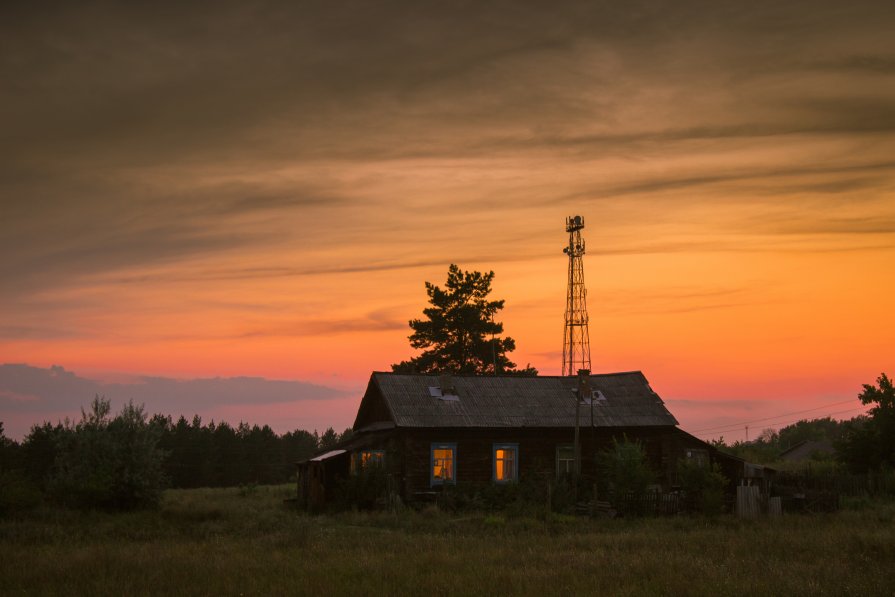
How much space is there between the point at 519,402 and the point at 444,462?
4415mm

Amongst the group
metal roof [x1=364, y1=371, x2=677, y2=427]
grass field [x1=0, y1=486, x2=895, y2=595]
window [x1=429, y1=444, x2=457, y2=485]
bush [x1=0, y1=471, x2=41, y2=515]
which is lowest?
grass field [x1=0, y1=486, x2=895, y2=595]

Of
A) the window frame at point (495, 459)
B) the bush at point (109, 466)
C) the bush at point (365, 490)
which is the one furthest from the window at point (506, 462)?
the bush at point (109, 466)

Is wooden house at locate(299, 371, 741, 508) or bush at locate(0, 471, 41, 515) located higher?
wooden house at locate(299, 371, 741, 508)

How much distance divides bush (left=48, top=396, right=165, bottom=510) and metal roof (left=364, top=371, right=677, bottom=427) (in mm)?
9135

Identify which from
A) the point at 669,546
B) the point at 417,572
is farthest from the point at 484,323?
the point at 417,572

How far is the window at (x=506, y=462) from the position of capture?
112 feet

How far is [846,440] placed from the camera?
39.9m

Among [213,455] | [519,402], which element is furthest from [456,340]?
[213,455]

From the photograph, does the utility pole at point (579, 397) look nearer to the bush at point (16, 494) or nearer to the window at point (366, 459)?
the window at point (366, 459)

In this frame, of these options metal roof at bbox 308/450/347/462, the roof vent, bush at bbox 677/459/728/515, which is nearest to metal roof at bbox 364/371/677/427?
the roof vent

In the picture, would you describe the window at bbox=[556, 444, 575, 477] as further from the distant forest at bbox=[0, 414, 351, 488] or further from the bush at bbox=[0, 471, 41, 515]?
the distant forest at bbox=[0, 414, 351, 488]

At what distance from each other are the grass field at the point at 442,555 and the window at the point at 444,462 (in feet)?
19.2

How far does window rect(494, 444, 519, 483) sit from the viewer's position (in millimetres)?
34250

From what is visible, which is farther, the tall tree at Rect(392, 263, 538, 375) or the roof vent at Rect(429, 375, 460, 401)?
the tall tree at Rect(392, 263, 538, 375)
